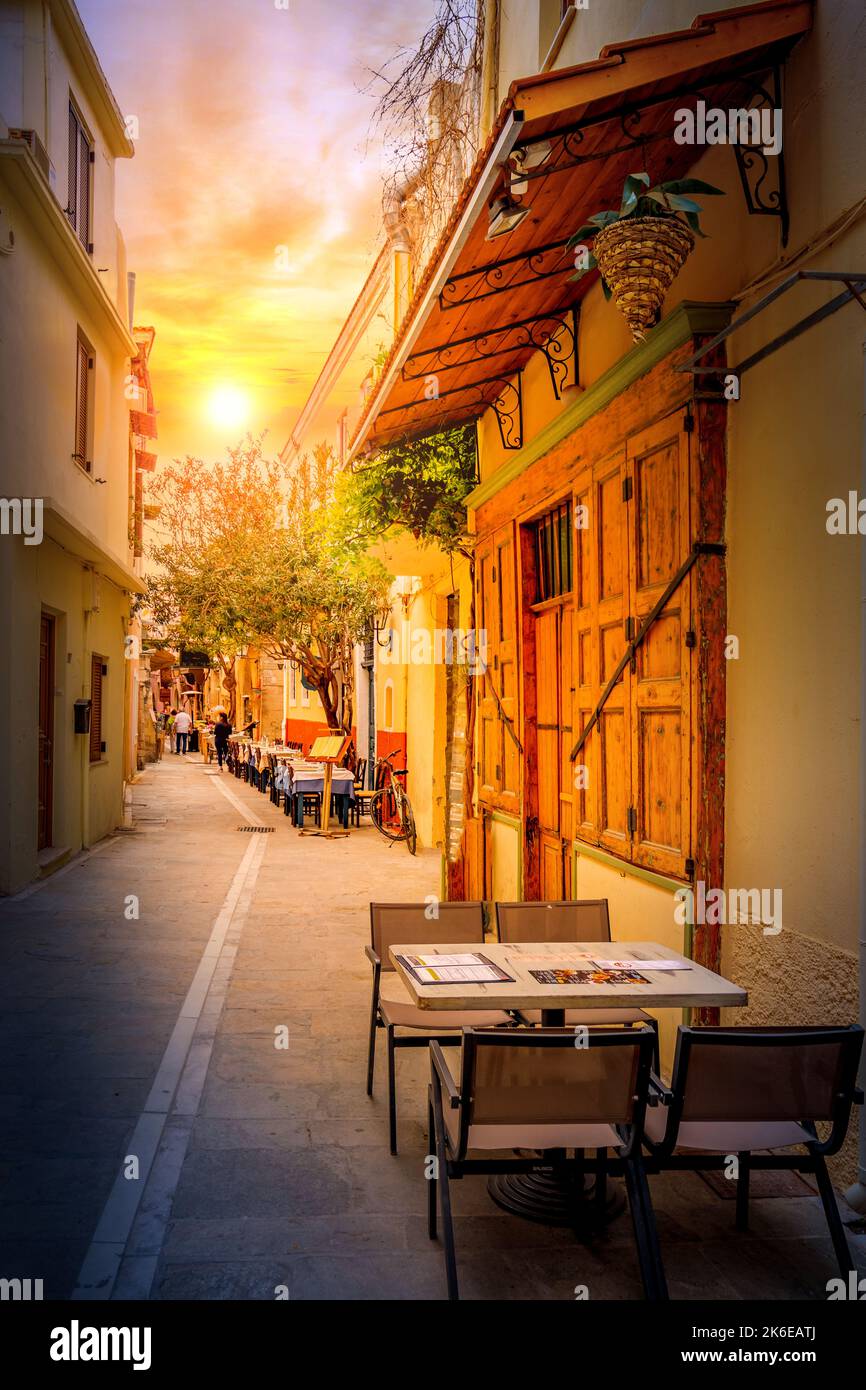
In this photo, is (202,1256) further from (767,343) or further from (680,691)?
(767,343)

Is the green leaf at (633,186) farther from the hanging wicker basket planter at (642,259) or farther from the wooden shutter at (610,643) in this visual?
the wooden shutter at (610,643)

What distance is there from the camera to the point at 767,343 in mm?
4762

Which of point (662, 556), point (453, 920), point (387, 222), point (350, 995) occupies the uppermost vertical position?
point (387, 222)

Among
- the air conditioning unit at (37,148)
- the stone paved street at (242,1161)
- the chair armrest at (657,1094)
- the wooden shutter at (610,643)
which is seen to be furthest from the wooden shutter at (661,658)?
the air conditioning unit at (37,148)

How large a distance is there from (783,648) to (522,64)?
7.07m

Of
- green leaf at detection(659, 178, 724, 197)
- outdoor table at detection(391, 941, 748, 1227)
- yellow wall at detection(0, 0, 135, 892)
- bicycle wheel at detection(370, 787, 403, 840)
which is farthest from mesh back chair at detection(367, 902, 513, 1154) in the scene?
bicycle wheel at detection(370, 787, 403, 840)

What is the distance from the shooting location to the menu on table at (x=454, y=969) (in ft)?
14.0

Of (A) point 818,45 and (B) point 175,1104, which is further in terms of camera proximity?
(B) point 175,1104

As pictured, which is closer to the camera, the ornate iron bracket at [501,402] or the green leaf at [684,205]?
the green leaf at [684,205]

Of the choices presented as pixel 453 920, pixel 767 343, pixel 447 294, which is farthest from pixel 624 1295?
pixel 447 294

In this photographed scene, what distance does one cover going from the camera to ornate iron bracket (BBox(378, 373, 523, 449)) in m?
8.81

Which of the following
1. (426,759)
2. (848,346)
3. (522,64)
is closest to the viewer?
(848,346)

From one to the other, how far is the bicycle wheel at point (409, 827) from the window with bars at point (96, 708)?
442cm

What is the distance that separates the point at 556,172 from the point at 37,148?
8050 millimetres
